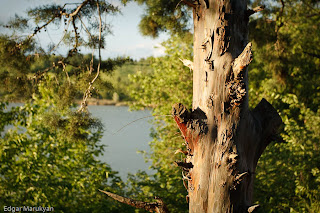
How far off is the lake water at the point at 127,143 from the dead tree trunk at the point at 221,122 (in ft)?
19.1

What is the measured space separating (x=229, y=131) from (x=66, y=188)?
364cm

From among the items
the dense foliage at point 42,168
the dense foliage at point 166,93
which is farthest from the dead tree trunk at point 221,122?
the dense foliage at point 166,93

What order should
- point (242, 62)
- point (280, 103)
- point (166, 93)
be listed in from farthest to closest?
point (280, 103) < point (166, 93) < point (242, 62)

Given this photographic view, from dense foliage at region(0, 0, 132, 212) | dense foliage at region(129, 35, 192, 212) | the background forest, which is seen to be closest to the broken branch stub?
the background forest

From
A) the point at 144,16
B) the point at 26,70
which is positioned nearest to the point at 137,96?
the point at 144,16

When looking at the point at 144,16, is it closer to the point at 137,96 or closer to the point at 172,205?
the point at 172,205

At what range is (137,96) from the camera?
884 cm

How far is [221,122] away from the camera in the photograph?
2066 millimetres

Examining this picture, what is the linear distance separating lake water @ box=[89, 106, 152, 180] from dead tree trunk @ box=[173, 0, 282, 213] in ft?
19.1

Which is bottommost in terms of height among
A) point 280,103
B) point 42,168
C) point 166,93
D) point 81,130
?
point 42,168

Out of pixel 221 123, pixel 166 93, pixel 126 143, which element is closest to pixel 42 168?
pixel 221 123

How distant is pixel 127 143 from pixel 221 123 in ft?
29.7

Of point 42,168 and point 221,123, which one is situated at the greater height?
point 221,123

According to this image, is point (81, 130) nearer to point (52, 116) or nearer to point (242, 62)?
point (52, 116)
